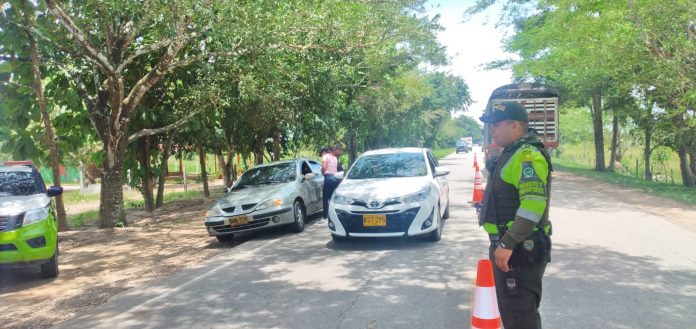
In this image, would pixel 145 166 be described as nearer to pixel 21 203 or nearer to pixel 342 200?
pixel 21 203

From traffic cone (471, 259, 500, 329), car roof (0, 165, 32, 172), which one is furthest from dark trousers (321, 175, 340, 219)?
traffic cone (471, 259, 500, 329)

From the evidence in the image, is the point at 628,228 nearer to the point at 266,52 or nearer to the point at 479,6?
the point at 266,52

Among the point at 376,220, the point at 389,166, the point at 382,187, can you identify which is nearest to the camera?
the point at 376,220

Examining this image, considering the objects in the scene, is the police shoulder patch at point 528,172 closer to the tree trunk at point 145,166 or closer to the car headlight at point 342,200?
the car headlight at point 342,200

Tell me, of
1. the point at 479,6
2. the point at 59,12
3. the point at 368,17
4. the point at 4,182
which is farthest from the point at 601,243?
the point at 479,6

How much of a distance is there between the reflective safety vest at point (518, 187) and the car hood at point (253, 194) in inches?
270

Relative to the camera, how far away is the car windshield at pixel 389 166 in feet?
30.4

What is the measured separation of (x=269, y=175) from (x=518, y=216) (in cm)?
867

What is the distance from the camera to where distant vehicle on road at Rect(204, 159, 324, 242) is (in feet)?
31.8

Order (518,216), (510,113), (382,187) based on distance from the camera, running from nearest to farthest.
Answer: (518,216) < (510,113) < (382,187)

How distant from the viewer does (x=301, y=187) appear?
1092 centimetres

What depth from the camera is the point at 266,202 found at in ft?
32.1

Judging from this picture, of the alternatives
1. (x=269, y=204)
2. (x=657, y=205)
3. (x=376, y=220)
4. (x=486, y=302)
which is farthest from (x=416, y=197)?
(x=657, y=205)

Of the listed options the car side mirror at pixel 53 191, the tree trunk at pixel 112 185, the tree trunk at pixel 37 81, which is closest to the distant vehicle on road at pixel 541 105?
the tree trunk at pixel 112 185
